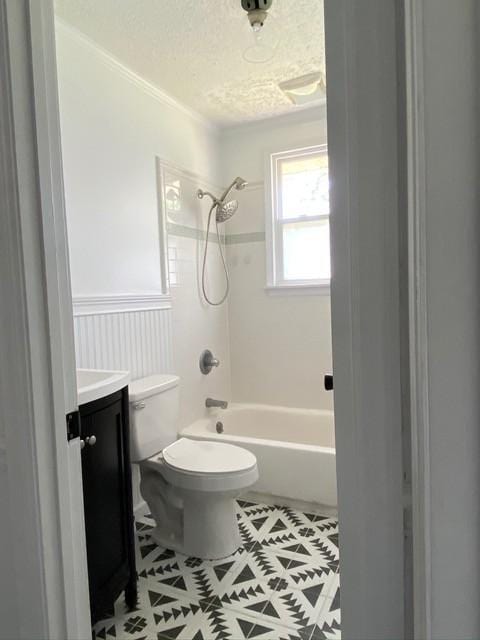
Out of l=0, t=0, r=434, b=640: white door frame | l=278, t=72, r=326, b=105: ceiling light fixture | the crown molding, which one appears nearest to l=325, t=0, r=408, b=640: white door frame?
l=0, t=0, r=434, b=640: white door frame

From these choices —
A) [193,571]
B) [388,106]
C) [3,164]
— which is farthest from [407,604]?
[193,571]

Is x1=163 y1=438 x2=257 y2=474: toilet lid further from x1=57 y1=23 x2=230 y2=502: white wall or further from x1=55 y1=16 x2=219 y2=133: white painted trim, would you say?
x1=55 y1=16 x2=219 y2=133: white painted trim

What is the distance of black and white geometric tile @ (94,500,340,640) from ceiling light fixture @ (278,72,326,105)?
2374 millimetres

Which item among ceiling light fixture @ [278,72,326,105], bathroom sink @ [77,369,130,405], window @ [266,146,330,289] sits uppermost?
ceiling light fixture @ [278,72,326,105]

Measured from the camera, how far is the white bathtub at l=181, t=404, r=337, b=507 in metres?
2.27

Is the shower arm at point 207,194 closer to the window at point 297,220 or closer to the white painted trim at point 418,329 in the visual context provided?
the window at point 297,220

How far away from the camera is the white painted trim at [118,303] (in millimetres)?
1900

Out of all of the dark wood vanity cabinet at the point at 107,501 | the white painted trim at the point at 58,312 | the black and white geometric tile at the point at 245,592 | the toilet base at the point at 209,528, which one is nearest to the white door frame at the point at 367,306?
the white painted trim at the point at 58,312

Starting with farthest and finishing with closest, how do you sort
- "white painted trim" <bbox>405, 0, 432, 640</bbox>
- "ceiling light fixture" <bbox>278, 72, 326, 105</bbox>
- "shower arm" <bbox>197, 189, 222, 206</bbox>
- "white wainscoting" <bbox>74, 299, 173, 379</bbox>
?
"shower arm" <bbox>197, 189, 222, 206</bbox>
"ceiling light fixture" <bbox>278, 72, 326, 105</bbox>
"white wainscoting" <bbox>74, 299, 173, 379</bbox>
"white painted trim" <bbox>405, 0, 432, 640</bbox>

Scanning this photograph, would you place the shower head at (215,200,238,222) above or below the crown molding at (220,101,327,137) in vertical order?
below

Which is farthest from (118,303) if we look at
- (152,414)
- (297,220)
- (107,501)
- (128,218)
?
(297,220)

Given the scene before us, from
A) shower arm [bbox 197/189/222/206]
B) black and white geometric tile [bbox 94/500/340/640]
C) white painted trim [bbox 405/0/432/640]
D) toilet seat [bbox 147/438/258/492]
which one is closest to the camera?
white painted trim [bbox 405/0/432/640]

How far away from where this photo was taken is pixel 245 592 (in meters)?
1.68

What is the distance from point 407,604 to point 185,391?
2236 mm
